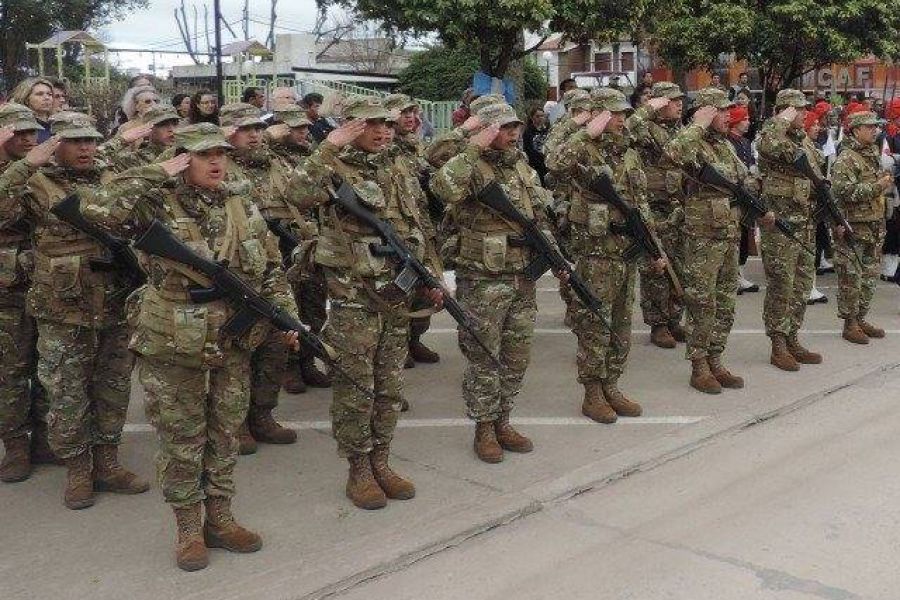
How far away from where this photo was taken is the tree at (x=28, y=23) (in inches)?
1008

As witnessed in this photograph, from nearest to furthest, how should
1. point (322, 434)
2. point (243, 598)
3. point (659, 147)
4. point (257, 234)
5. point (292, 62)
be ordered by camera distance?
point (243, 598)
point (257, 234)
point (322, 434)
point (659, 147)
point (292, 62)

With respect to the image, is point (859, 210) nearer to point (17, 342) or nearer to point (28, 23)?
point (17, 342)

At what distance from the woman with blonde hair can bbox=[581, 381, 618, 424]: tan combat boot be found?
3789mm

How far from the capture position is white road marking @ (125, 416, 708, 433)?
572 centimetres

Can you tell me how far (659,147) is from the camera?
7211mm

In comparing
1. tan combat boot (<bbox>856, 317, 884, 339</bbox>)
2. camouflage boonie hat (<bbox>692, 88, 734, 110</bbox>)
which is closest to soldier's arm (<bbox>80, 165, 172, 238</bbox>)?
camouflage boonie hat (<bbox>692, 88, 734, 110</bbox>)

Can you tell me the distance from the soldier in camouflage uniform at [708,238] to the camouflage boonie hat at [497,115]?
175 cm

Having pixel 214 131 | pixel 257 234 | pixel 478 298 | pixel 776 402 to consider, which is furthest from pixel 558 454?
pixel 214 131

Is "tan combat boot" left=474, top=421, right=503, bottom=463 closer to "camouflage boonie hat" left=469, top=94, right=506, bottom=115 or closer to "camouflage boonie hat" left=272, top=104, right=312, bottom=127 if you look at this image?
"camouflage boonie hat" left=469, top=94, right=506, bottom=115

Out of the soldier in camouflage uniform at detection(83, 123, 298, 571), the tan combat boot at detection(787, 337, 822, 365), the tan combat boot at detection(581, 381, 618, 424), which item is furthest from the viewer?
the tan combat boot at detection(787, 337, 822, 365)

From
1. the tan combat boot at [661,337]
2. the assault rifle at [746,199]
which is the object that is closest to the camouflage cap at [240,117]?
the assault rifle at [746,199]

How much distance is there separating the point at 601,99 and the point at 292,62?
76.8ft

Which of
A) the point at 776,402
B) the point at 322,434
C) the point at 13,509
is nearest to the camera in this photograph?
the point at 13,509

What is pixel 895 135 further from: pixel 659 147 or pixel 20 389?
pixel 20 389
